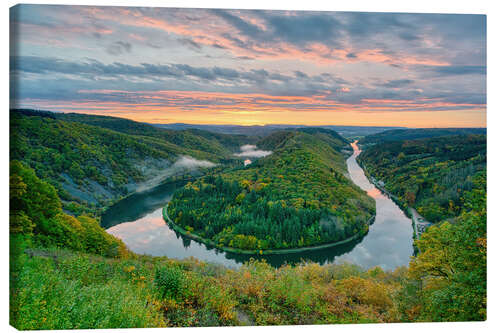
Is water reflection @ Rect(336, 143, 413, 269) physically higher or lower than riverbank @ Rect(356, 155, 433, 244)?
lower

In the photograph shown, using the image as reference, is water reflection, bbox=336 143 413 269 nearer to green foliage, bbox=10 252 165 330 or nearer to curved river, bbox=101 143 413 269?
curved river, bbox=101 143 413 269

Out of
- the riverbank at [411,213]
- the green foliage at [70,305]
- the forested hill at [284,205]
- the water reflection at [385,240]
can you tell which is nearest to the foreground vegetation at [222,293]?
the green foliage at [70,305]

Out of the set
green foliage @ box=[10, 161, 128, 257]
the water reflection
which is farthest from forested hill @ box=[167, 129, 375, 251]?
green foliage @ box=[10, 161, 128, 257]

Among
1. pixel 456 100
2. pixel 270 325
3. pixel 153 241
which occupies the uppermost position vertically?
pixel 456 100

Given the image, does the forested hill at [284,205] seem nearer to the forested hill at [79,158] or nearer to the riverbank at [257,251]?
the riverbank at [257,251]

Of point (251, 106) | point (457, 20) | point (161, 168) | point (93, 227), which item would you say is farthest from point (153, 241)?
point (161, 168)

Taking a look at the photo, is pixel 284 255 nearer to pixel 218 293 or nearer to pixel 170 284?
pixel 218 293
